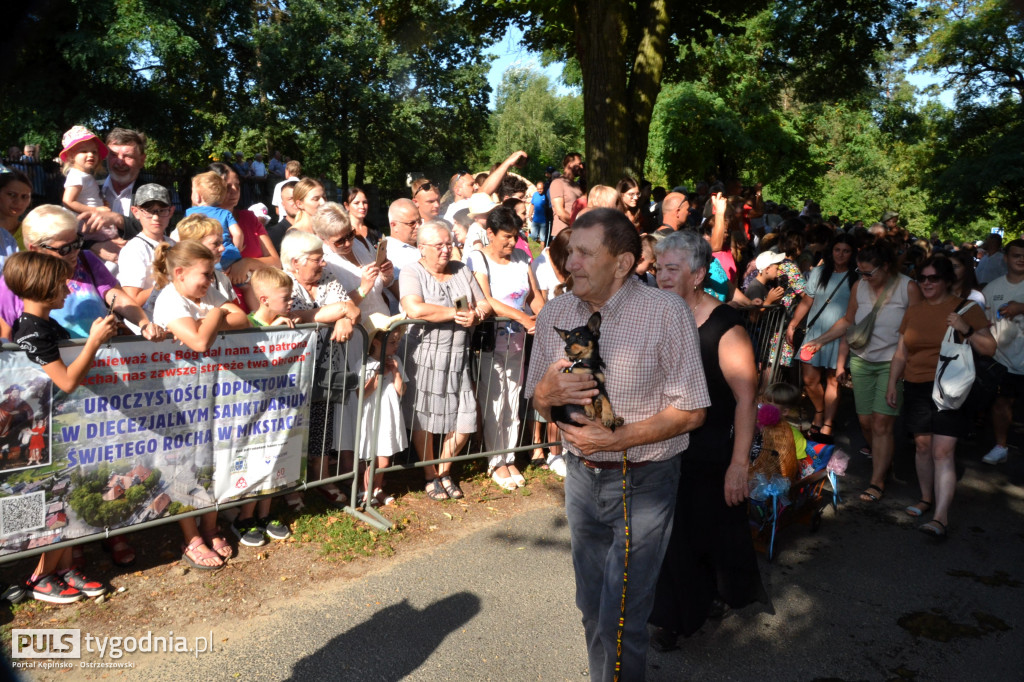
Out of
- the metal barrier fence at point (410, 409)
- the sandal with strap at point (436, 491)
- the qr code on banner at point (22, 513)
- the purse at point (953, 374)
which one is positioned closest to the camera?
the qr code on banner at point (22, 513)

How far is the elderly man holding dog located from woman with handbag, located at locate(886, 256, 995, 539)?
351 centimetres

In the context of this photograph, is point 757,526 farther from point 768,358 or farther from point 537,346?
point 768,358

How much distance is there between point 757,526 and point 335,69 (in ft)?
103

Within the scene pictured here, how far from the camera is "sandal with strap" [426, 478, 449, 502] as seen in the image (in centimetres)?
602

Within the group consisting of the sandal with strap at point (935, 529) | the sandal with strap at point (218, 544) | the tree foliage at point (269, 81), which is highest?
the tree foliage at point (269, 81)

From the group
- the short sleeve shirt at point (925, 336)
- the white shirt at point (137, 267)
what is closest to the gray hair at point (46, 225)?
the white shirt at point (137, 267)

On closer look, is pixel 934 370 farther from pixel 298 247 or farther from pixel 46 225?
pixel 46 225

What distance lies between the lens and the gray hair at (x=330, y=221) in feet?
19.1

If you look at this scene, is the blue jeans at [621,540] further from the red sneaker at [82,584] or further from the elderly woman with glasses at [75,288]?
the red sneaker at [82,584]

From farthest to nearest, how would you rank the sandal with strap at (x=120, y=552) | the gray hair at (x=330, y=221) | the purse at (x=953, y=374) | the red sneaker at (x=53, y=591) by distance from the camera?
the gray hair at (x=330, y=221), the purse at (x=953, y=374), the sandal with strap at (x=120, y=552), the red sneaker at (x=53, y=591)

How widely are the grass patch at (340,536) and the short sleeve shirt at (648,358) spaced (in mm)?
2491

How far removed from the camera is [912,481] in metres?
→ 6.90

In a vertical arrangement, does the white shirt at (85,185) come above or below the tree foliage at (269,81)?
below

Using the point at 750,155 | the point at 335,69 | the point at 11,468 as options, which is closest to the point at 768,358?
the point at 11,468
